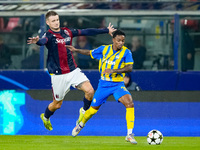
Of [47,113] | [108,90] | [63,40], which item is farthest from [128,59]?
[47,113]

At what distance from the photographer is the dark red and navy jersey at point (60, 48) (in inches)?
393

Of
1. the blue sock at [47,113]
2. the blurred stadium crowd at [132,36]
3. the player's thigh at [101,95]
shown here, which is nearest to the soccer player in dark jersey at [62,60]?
the blue sock at [47,113]

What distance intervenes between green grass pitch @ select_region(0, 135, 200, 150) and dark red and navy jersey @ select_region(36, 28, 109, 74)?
124 cm

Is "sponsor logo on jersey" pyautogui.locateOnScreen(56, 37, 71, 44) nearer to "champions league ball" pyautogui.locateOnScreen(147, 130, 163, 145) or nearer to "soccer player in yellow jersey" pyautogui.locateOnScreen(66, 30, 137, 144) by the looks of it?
"soccer player in yellow jersey" pyautogui.locateOnScreen(66, 30, 137, 144)

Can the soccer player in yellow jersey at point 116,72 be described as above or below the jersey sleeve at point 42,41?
below

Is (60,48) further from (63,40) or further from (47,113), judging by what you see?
(47,113)

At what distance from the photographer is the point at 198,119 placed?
1103cm

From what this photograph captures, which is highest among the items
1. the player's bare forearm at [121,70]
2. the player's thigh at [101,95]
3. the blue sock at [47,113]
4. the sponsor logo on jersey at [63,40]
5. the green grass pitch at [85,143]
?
the sponsor logo on jersey at [63,40]

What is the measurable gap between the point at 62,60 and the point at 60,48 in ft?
0.71

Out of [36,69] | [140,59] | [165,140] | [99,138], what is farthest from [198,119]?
[36,69]

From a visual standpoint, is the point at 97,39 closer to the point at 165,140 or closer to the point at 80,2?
the point at 80,2

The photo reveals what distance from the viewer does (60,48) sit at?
10.0 metres

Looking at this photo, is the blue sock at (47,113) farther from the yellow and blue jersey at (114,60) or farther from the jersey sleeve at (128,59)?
the jersey sleeve at (128,59)

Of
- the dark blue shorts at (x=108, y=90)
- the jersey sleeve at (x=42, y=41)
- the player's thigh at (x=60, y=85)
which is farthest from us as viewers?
the player's thigh at (x=60, y=85)
